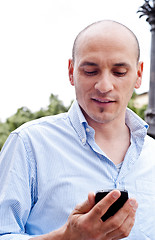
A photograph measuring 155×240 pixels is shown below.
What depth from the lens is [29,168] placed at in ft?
7.18

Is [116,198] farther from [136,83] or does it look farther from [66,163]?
[136,83]

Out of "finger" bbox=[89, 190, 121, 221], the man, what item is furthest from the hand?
the man

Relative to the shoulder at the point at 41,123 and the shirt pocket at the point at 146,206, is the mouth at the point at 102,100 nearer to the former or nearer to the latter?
the shoulder at the point at 41,123

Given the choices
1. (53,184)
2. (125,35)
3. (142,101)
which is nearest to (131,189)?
(53,184)

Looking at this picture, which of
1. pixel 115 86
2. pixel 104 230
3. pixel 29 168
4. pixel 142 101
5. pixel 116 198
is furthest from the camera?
pixel 142 101

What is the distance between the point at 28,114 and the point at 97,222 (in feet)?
109

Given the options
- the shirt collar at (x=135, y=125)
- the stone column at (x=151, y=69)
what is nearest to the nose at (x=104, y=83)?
the shirt collar at (x=135, y=125)

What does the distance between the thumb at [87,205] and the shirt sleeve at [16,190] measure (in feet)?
1.52

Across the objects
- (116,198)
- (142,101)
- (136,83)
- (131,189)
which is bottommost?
(142,101)

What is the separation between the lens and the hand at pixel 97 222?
5.39ft

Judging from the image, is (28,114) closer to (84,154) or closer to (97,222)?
(84,154)

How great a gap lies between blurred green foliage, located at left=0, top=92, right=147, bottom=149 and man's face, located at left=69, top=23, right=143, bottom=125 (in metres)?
29.3

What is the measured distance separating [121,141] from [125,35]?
0.80 metres

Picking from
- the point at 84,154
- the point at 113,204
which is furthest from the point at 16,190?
the point at 113,204
